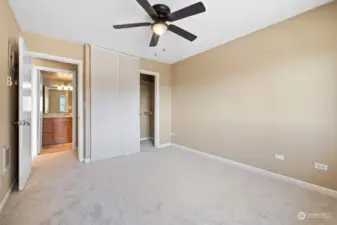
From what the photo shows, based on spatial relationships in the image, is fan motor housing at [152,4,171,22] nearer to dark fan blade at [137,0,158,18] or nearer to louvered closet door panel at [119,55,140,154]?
dark fan blade at [137,0,158,18]

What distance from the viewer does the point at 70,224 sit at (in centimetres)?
170

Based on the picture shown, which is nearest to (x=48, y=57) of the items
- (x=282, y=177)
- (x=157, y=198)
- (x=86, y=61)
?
(x=86, y=61)

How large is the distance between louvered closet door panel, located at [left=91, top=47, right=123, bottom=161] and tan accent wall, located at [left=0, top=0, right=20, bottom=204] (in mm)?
1290

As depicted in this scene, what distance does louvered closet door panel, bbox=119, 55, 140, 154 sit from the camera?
13.4 ft

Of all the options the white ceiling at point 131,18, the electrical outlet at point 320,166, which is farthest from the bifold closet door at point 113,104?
the electrical outlet at point 320,166

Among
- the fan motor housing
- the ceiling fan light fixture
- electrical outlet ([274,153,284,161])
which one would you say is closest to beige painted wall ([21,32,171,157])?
the ceiling fan light fixture

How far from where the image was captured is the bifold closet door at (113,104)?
12.1ft

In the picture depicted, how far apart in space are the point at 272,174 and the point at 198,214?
1794 millimetres

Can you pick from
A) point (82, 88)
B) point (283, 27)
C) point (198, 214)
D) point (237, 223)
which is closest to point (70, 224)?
point (198, 214)

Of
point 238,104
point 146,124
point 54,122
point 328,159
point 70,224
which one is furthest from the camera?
point 146,124

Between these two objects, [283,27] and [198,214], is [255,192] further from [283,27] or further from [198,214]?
[283,27]

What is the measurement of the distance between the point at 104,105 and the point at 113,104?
0.68 feet

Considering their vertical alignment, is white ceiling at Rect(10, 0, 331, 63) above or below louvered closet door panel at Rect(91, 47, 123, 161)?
above

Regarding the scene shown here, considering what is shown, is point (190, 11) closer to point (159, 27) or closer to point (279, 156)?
point (159, 27)
